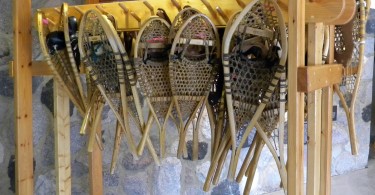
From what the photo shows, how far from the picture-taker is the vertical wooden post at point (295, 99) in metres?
1.01

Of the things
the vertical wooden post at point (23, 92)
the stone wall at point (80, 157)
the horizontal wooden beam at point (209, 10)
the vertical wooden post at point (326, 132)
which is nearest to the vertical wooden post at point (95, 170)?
the stone wall at point (80, 157)

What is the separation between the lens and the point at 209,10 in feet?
4.29

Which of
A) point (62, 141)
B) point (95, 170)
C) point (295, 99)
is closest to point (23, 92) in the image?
point (62, 141)

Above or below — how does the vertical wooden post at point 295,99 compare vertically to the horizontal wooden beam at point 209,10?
below

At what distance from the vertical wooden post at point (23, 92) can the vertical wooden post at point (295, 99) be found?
1.14 meters

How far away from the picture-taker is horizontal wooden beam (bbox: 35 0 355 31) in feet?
3.42

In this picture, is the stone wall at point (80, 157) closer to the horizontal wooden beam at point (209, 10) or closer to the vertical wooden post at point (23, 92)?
the vertical wooden post at point (23, 92)

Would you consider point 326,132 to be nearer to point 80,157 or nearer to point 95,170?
point 95,170

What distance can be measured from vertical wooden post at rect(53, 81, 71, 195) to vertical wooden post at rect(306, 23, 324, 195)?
3.44 feet

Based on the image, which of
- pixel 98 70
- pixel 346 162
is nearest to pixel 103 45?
pixel 98 70

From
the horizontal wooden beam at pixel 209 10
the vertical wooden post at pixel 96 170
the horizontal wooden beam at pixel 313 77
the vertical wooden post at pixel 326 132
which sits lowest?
the vertical wooden post at pixel 96 170

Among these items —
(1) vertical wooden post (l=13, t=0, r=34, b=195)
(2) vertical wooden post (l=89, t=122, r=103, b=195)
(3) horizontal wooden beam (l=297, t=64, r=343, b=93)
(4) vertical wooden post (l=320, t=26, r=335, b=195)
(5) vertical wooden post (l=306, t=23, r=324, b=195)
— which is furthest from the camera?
(2) vertical wooden post (l=89, t=122, r=103, b=195)

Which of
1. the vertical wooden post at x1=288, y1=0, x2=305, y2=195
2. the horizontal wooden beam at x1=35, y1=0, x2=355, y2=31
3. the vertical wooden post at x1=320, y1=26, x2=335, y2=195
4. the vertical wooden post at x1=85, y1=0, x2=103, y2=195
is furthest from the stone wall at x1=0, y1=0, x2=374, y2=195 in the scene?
the vertical wooden post at x1=288, y1=0, x2=305, y2=195

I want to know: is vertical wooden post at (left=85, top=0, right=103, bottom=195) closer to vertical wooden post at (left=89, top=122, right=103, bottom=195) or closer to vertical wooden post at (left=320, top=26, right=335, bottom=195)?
vertical wooden post at (left=89, top=122, right=103, bottom=195)
